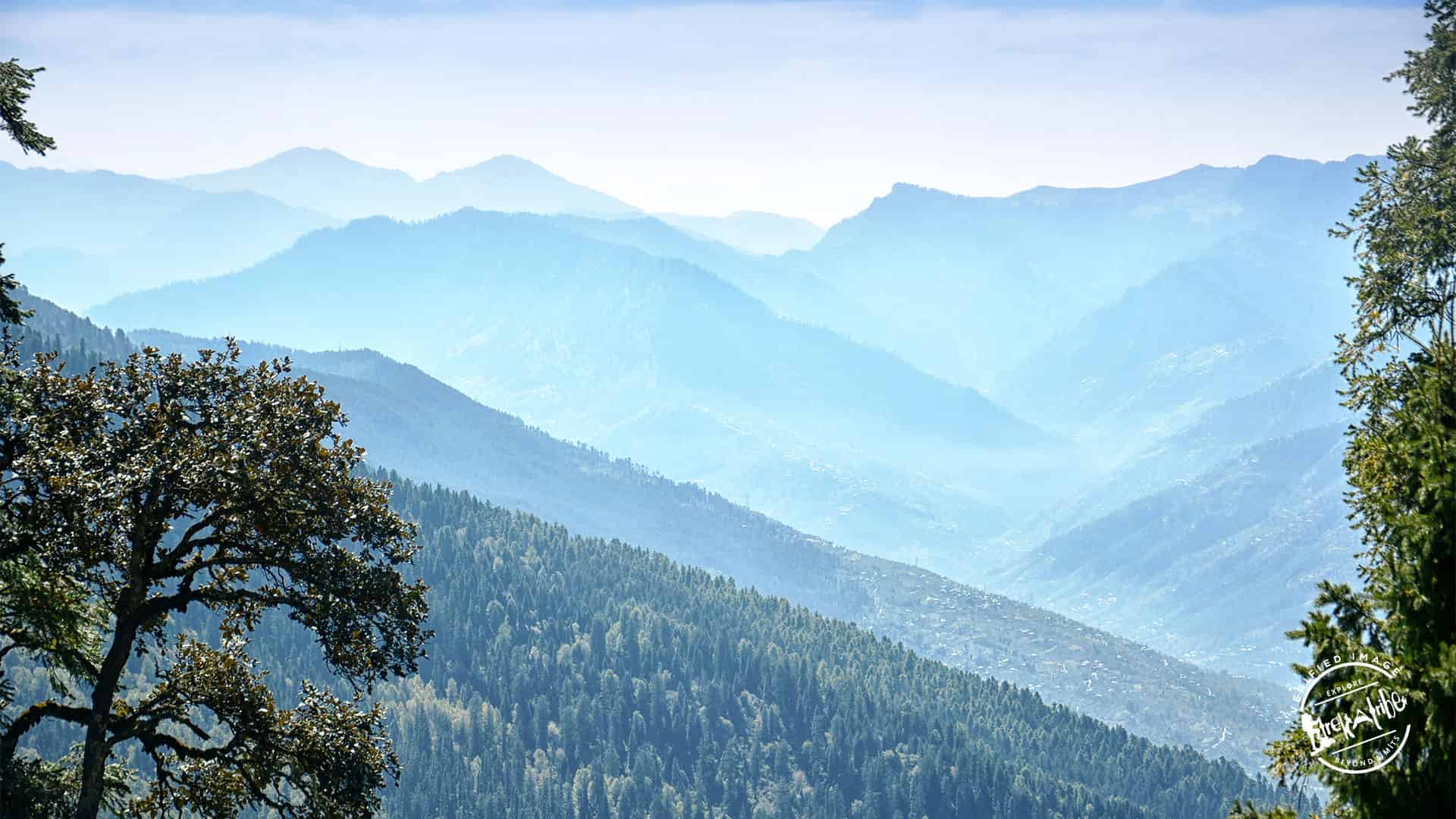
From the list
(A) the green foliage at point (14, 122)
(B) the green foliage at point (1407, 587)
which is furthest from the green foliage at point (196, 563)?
(B) the green foliage at point (1407, 587)

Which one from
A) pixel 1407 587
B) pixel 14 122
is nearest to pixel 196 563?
pixel 14 122

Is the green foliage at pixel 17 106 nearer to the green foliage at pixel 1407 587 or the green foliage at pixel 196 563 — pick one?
the green foliage at pixel 196 563

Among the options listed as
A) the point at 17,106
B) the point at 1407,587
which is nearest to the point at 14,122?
the point at 17,106

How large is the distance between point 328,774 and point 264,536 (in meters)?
5.45

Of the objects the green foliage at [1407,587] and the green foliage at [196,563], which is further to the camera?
the green foliage at [196,563]

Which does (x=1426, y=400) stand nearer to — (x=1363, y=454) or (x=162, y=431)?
(x=1363, y=454)

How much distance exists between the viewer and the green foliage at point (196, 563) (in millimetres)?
26625

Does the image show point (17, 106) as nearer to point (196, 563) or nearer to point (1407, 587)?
point (196, 563)

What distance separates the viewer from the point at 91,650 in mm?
29422

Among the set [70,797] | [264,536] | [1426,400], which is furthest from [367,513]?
[1426,400]

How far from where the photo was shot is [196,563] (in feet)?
91.5

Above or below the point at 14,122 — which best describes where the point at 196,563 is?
below

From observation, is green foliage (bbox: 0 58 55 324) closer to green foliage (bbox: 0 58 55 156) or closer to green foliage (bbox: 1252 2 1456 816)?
green foliage (bbox: 0 58 55 156)

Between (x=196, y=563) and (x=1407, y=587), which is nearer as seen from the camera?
(x=1407, y=587)
